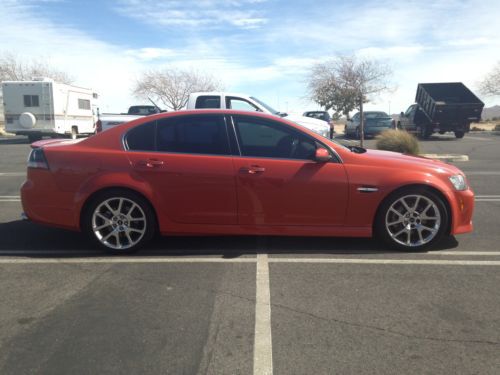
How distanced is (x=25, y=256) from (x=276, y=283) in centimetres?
279

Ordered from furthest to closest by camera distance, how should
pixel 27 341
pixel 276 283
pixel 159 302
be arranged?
pixel 276 283, pixel 159 302, pixel 27 341

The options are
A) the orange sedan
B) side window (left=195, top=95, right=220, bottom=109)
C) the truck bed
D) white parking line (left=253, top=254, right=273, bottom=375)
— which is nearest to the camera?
white parking line (left=253, top=254, right=273, bottom=375)

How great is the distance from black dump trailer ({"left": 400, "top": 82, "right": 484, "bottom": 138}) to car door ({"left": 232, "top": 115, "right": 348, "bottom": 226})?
2012 centimetres

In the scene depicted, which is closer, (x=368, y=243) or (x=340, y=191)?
(x=340, y=191)

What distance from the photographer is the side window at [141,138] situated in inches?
199

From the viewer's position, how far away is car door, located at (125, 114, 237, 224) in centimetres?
488

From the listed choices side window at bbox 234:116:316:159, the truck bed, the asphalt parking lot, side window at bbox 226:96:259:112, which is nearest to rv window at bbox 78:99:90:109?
side window at bbox 226:96:259:112

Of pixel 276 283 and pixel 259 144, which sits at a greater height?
pixel 259 144

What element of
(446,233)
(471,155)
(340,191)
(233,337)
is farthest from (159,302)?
(471,155)

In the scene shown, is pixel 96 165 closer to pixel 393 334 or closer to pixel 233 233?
pixel 233 233

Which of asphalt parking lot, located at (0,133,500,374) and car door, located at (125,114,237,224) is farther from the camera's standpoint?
car door, located at (125,114,237,224)

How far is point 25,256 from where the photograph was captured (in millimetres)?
4969

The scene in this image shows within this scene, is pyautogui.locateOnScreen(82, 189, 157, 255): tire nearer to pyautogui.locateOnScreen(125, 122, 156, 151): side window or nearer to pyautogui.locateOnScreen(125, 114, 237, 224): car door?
pyautogui.locateOnScreen(125, 114, 237, 224): car door

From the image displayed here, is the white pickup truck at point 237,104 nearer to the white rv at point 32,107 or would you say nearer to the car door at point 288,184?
the car door at point 288,184
